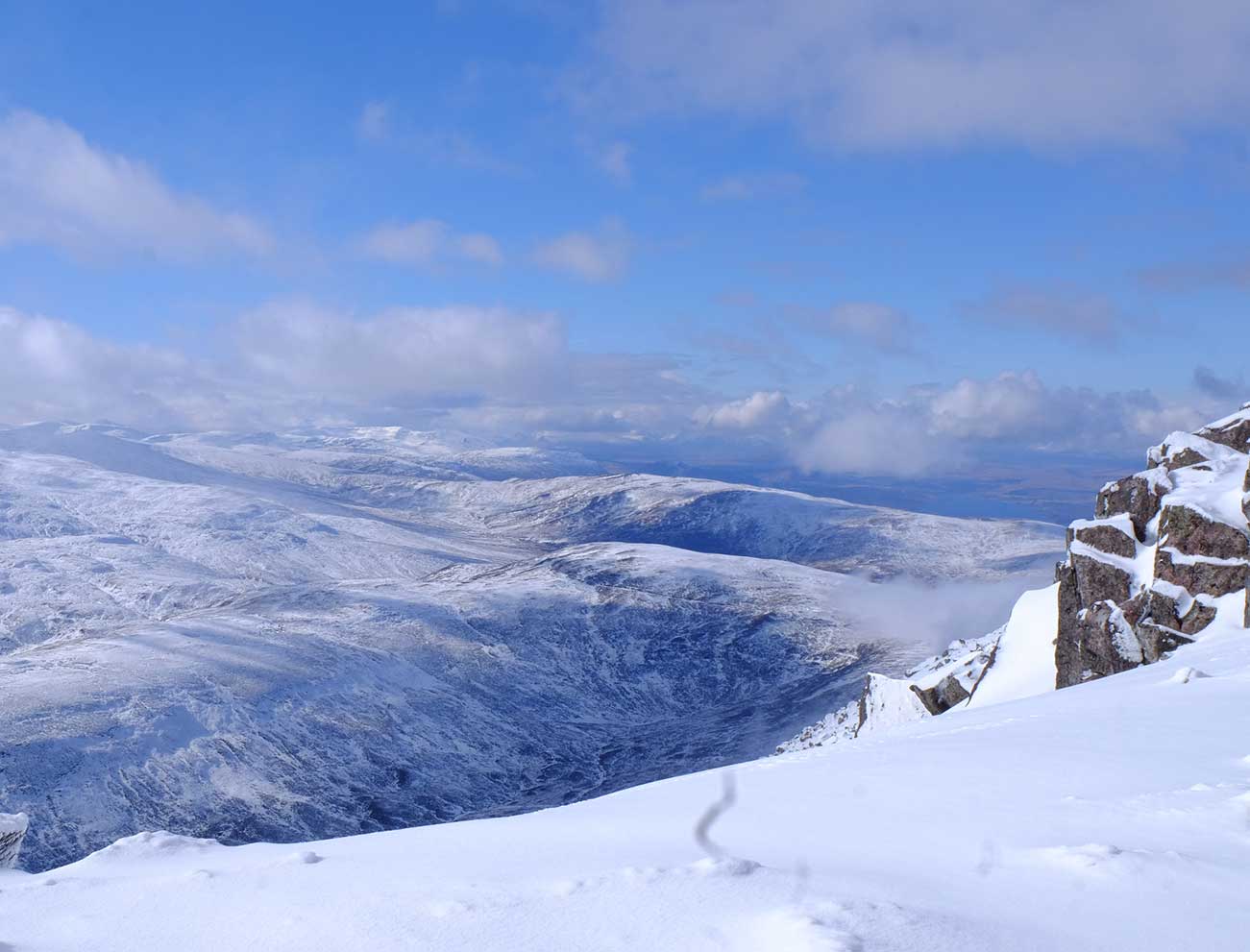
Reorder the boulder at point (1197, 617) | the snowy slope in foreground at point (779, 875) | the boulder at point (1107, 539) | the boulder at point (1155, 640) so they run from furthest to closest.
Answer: the boulder at point (1107, 539), the boulder at point (1155, 640), the boulder at point (1197, 617), the snowy slope in foreground at point (779, 875)

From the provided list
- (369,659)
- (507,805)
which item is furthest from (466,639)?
(507,805)

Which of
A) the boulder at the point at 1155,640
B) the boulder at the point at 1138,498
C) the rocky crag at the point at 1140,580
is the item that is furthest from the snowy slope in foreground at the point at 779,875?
the boulder at the point at 1138,498

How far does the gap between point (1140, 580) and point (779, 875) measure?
34.1 meters

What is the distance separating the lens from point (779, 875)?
8.88 metres

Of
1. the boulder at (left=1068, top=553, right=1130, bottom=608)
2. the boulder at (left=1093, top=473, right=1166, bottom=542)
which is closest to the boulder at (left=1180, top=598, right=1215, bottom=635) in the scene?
the boulder at (left=1068, top=553, right=1130, bottom=608)

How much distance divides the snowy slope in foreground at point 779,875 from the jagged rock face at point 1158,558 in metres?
19.7

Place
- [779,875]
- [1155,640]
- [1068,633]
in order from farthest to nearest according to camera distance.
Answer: [1068,633]
[1155,640]
[779,875]

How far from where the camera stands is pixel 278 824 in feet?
336

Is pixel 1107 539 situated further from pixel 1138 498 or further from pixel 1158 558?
pixel 1158 558

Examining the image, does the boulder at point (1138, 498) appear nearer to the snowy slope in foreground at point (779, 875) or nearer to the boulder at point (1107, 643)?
the boulder at point (1107, 643)

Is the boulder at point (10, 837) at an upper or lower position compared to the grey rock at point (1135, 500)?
lower

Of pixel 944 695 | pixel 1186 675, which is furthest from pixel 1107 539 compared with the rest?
pixel 1186 675

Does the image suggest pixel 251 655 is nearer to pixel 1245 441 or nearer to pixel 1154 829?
pixel 1245 441

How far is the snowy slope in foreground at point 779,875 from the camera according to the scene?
24.9 feet
